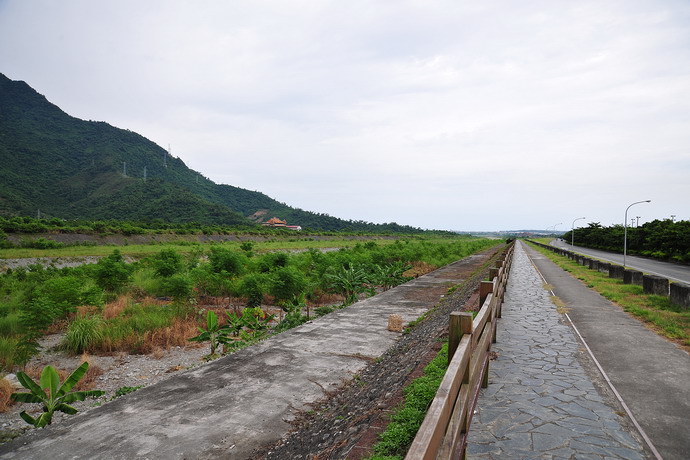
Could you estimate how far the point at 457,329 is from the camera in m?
3.20

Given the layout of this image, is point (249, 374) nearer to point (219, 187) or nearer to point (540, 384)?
point (540, 384)

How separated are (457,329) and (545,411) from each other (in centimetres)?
188

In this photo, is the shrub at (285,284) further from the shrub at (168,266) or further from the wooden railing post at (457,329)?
the wooden railing post at (457,329)

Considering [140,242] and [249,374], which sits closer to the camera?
[249,374]

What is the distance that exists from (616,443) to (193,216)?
87.3m

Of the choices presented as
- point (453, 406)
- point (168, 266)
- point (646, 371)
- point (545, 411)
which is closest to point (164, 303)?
point (168, 266)

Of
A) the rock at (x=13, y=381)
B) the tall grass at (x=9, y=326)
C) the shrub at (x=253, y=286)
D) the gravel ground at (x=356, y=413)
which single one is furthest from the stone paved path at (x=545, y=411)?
the tall grass at (x=9, y=326)

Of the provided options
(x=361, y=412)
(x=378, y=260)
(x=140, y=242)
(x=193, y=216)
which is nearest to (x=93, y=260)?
(x=140, y=242)

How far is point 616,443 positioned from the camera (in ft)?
11.5

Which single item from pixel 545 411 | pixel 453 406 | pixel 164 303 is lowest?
pixel 164 303

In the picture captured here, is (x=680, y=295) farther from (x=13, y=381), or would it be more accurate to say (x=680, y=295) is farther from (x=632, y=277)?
(x=13, y=381)

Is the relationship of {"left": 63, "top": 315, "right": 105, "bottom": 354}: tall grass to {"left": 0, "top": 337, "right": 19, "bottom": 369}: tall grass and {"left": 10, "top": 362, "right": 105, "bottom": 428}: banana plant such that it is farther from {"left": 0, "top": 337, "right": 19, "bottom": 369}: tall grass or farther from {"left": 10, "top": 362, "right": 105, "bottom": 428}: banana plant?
{"left": 10, "top": 362, "right": 105, "bottom": 428}: banana plant

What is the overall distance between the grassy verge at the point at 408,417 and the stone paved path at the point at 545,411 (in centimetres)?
50

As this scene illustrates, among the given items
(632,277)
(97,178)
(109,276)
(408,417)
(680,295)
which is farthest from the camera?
(97,178)
